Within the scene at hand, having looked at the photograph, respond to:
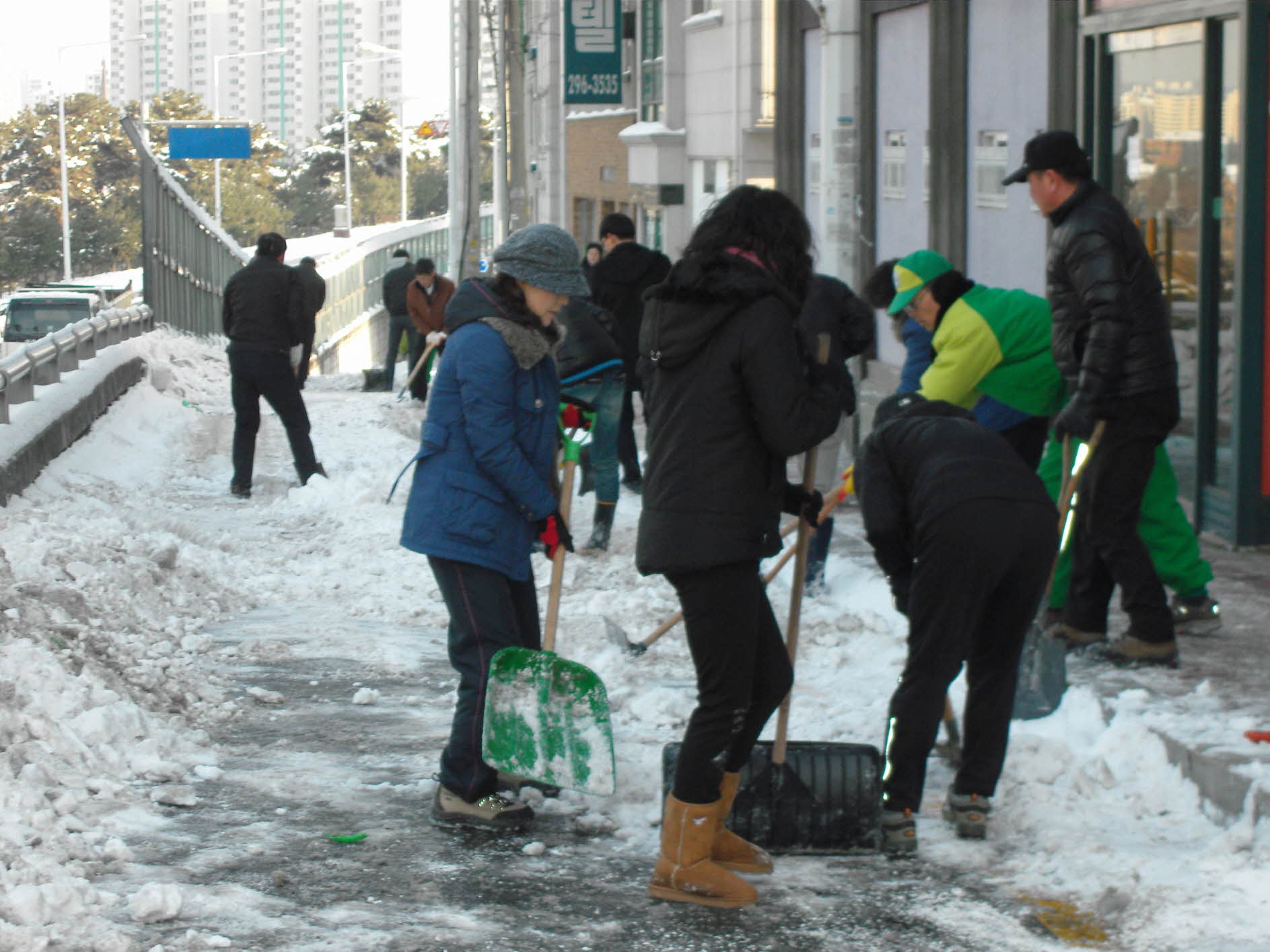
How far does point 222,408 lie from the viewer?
18.5m

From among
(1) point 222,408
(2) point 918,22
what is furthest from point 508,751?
(1) point 222,408

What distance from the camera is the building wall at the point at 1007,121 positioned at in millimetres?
10680

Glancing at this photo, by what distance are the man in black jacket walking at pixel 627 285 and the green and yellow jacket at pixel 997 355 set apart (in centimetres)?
456

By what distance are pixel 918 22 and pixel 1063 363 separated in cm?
726

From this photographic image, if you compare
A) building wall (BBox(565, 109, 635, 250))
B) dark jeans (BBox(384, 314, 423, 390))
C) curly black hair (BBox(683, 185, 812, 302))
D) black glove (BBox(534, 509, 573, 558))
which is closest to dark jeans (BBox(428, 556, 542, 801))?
black glove (BBox(534, 509, 573, 558))

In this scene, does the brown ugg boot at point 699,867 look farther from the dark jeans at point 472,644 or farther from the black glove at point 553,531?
the black glove at point 553,531

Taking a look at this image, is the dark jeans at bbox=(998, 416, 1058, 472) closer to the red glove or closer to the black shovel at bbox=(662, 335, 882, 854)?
the red glove

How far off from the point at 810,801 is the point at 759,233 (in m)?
1.61

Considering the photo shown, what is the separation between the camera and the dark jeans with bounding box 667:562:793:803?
453cm

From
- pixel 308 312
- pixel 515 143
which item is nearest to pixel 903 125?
pixel 308 312

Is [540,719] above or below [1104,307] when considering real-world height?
below

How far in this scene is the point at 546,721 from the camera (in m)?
5.26

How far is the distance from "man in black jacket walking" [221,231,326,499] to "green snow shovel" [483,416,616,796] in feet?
22.9

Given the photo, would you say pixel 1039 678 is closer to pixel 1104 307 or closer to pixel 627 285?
pixel 1104 307
